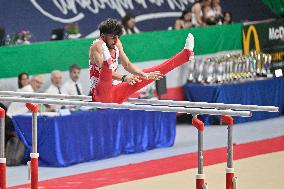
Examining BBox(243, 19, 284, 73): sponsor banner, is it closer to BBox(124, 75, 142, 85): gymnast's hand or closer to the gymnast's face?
the gymnast's face

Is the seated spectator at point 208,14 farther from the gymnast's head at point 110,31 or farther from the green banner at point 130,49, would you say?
the gymnast's head at point 110,31

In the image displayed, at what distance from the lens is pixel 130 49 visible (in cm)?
1619

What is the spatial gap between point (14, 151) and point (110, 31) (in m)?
4.00

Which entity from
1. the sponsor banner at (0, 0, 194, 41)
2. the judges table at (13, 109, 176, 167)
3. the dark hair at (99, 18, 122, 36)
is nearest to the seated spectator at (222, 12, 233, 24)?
the sponsor banner at (0, 0, 194, 41)

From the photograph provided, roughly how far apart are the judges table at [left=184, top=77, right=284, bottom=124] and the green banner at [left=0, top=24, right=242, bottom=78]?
0.81 m

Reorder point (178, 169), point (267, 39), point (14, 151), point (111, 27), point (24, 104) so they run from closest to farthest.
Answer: point (111, 27) < point (178, 169) < point (14, 151) < point (24, 104) < point (267, 39)

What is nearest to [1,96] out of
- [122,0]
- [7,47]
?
[7,47]

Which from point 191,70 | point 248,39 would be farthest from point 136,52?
point 248,39

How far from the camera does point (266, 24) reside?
1897 centimetres

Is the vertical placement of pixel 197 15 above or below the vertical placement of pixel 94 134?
above

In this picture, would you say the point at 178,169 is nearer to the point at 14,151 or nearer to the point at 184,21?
the point at 14,151

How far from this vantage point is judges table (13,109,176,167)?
13430 mm

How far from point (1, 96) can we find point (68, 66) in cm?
442

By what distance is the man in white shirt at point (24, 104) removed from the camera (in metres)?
14.0
